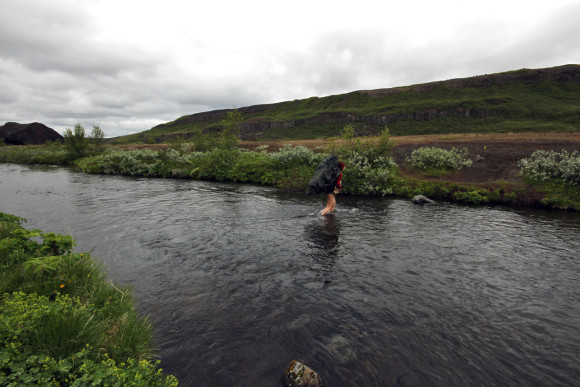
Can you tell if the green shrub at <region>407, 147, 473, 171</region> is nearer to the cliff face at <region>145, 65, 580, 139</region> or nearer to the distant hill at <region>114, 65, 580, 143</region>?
the distant hill at <region>114, 65, 580, 143</region>

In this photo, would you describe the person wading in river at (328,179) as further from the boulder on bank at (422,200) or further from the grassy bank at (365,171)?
the boulder on bank at (422,200)

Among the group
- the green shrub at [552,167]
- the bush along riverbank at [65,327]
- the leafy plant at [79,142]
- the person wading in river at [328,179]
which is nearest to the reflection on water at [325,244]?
the person wading in river at [328,179]

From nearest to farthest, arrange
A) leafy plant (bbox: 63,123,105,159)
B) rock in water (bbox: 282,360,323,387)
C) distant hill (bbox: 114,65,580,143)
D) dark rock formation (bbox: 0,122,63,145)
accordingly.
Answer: rock in water (bbox: 282,360,323,387) < leafy plant (bbox: 63,123,105,159) < distant hill (bbox: 114,65,580,143) < dark rock formation (bbox: 0,122,63,145)

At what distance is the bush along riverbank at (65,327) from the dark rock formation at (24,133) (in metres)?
142

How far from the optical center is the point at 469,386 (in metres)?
5.44

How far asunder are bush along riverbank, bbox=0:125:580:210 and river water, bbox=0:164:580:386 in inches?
163

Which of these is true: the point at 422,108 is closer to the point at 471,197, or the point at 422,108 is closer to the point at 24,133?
the point at 471,197

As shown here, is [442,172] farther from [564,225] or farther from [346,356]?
[346,356]

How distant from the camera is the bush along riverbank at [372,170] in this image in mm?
21234

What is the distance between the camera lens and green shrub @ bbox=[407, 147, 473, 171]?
27.2 m

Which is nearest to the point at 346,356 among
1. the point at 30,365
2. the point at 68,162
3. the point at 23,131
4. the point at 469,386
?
the point at 469,386

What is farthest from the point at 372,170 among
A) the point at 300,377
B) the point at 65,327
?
the point at 65,327

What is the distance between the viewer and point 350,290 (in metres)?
8.77

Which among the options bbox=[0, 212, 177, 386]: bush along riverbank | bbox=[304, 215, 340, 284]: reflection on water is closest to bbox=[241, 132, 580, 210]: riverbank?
bbox=[304, 215, 340, 284]: reflection on water
